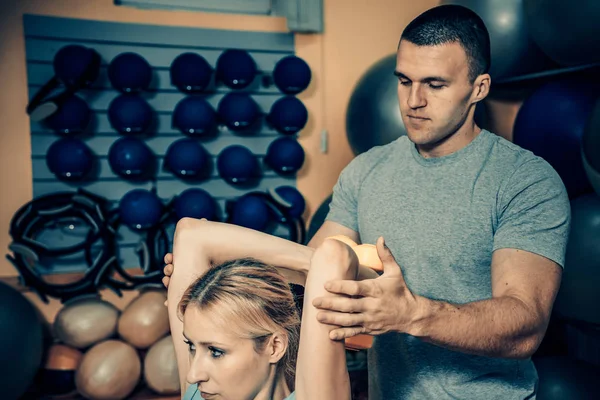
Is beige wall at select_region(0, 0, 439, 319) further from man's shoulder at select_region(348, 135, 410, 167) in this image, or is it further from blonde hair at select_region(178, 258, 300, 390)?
blonde hair at select_region(178, 258, 300, 390)

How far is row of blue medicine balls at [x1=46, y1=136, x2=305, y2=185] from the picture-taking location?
319 cm

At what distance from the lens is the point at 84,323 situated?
3084 mm

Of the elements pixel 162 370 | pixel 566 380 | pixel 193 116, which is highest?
Result: pixel 193 116

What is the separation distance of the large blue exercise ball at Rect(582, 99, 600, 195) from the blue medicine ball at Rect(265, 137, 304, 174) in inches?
70.0

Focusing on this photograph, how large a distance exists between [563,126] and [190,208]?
203 centimetres

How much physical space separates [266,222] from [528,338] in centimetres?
235

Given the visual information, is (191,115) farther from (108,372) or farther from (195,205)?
(108,372)

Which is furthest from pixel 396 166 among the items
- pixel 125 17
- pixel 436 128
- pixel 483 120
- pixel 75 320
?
pixel 125 17

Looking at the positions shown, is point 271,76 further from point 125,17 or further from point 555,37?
point 555,37

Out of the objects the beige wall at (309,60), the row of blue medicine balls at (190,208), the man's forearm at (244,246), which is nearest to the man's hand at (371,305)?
the man's forearm at (244,246)

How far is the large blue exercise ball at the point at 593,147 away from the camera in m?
2.16

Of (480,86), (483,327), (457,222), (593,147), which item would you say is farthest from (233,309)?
(593,147)

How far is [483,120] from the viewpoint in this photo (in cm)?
301

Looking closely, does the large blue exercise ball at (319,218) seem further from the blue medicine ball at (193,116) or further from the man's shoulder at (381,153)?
the man's shoulder at (381,153)
